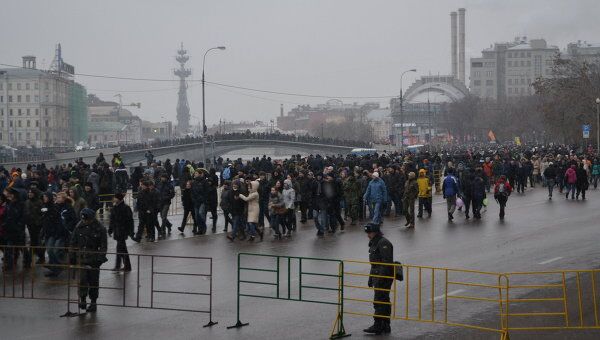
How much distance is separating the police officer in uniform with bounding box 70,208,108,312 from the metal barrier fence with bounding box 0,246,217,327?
3 cm

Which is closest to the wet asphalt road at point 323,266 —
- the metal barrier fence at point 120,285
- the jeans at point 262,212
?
the metal barrier fence at point 120,285

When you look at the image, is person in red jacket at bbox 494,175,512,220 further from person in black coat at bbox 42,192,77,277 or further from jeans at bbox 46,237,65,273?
jeans at bbox 46,237,65,273

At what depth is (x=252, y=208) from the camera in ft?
76.3

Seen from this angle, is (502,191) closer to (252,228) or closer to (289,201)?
(289,201)

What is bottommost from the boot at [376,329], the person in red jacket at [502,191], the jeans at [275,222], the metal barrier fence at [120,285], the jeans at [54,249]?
the boot at [376,329]

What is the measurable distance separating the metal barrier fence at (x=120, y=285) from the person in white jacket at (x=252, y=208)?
402cm

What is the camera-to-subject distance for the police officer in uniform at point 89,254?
48.8 feet

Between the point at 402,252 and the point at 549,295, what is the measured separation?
Result: 583 centimetres

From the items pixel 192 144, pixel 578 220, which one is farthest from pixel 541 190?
pixel 192 144

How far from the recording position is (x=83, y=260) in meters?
15.0

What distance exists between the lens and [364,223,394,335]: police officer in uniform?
1301cm

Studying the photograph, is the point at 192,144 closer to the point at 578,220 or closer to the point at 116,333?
the point at 578,220

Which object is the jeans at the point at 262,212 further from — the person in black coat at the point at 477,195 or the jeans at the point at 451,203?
the person in black coat at the point at 477,195

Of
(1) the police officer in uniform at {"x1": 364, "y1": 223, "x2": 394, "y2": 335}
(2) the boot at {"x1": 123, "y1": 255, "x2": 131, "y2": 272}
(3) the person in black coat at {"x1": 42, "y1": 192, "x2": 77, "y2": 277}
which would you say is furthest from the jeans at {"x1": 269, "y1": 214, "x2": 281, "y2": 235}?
(1) the police officer in uniform at {"x1": 364, "y1": 223, "x2": 394, "y2": 335}
